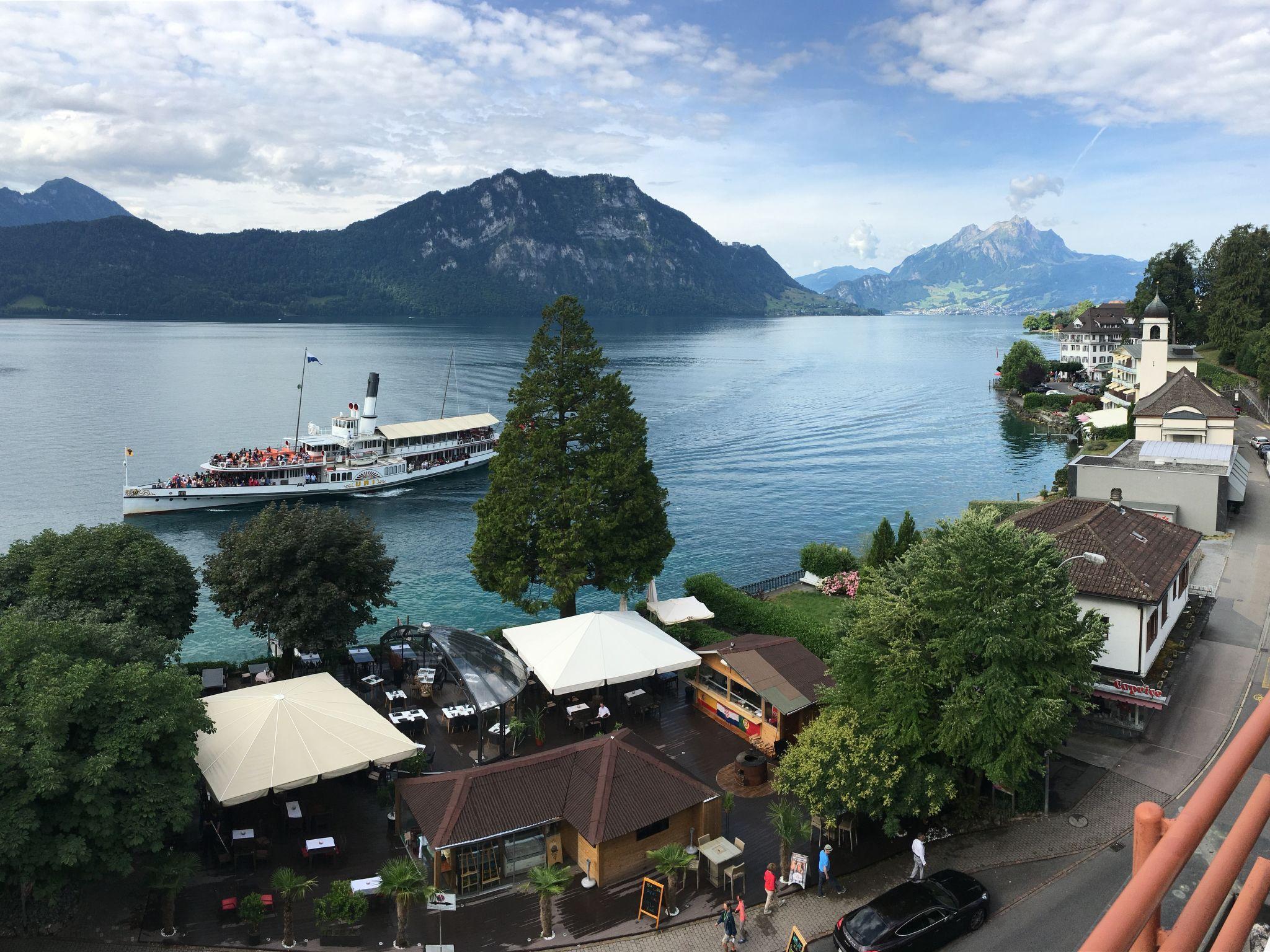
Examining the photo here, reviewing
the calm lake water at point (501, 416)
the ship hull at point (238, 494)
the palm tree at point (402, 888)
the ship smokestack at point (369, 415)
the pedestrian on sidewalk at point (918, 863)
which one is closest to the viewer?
the palm tree at point (402, 888)

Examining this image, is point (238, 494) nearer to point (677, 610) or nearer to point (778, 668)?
point (677, 610)

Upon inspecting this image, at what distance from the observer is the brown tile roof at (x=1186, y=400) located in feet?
178

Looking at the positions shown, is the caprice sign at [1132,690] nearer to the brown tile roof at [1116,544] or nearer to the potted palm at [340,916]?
the brown tile roof at [1116,544]

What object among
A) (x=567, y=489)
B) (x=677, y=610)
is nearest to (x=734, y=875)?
(x=677, y=610)

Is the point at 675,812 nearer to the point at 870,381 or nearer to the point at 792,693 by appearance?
the point at 792,693

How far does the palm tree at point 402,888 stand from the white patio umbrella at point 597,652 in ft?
28.1

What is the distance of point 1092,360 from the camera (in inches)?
5290

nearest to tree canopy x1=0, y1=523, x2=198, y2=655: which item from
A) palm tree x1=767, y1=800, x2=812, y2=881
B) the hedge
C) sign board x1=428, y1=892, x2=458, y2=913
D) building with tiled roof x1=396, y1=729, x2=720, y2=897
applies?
building with tiled roof x1=396, y1=729, x2=720, y2=897

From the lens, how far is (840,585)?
39.8 metres

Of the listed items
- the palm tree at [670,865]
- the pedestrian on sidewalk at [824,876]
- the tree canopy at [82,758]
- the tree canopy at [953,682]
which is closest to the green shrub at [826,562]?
the tree canopy at [953,682]

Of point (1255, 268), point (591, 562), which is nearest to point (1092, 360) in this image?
point (1255, 268)

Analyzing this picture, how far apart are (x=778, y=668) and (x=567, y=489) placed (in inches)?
400

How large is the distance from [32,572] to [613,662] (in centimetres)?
1769

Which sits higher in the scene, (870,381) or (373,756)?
(870,381)
